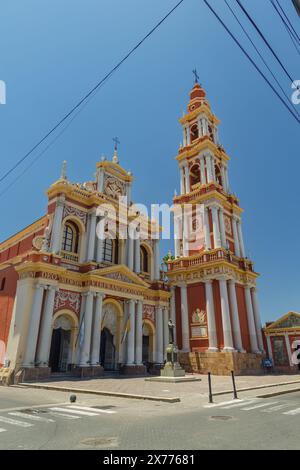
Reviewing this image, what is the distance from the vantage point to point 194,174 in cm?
3509

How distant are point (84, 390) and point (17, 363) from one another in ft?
23.1

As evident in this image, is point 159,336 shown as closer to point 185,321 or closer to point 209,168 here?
point 185,321

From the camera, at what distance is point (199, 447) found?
5.11 metres

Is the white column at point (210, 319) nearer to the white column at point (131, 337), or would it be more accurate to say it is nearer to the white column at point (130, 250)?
the white column at point (131, 337)

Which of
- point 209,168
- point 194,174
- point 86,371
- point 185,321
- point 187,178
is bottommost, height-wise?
point 86,371

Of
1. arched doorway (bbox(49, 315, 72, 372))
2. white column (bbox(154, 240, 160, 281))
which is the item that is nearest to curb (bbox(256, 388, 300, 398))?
arched doorway (bbox(49, 315, 72, 372))

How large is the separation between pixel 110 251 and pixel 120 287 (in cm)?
373

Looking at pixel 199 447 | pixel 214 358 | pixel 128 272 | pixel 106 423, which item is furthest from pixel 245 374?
pixel 199 447

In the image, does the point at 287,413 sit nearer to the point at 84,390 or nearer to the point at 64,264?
the point at 84,390

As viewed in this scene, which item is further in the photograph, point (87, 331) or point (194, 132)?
point (194, 132)

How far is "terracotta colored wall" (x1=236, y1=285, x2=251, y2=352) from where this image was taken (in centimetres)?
2688

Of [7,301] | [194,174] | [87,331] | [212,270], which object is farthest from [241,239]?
[7,301]

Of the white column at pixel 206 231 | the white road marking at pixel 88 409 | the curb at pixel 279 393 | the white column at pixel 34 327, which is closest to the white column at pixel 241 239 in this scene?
the white column at pixel 206 231

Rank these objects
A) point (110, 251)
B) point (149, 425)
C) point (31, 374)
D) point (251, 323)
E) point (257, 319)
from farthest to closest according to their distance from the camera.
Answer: point (257, 319) < point (251, 323) < point (110, 251) < point (31, 374) < point (149, 425)
